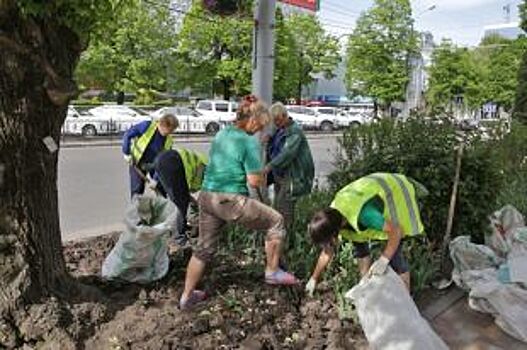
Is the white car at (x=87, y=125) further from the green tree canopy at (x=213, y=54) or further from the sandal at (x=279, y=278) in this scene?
the sandal at (x=279, y=278)

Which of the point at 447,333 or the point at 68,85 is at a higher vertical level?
the point at 68,85

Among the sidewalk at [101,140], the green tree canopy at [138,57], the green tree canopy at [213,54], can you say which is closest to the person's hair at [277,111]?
the sidewalk at [101,140]

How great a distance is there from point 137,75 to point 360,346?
114ft

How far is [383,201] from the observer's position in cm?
437

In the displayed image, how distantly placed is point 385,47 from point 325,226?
146 ft

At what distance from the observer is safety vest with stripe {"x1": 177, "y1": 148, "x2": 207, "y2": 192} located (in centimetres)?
638

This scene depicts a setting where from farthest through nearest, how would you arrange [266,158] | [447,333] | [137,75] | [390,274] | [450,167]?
[137,75], [266,158], [450,167], [447,333], [390,274]

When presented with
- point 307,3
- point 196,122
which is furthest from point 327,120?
point 307,3

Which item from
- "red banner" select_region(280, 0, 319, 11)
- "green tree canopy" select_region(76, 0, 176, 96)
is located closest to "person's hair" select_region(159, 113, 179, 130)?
"red banner" select_region(280, 0, 319, 11)

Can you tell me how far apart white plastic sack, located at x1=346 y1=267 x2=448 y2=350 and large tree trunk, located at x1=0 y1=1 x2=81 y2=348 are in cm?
197

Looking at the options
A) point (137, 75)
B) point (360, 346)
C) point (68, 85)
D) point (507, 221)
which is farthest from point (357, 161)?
point (137, 75)

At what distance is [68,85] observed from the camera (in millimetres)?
4047

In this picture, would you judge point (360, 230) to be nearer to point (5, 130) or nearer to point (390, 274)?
point (390, 274)

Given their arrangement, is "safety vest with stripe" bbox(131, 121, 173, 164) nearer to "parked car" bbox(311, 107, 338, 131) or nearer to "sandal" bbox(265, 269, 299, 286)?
"sandal" bbox(265, 269, 299, 286)
